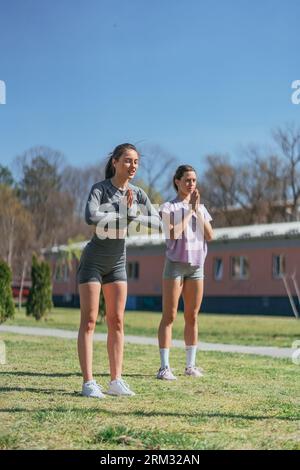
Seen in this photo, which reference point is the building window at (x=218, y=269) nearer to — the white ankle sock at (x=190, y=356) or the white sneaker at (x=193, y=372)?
the white ankle sock at (x=190, y=356)

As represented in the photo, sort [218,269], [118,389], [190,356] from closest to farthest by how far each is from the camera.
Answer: [118,389], [190,356], [218,269]

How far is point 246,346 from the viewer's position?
35.2 ft

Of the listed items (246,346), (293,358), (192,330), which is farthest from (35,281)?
(192,330)

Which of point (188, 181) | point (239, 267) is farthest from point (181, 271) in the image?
point (239, 267)

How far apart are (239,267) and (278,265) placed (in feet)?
7.52

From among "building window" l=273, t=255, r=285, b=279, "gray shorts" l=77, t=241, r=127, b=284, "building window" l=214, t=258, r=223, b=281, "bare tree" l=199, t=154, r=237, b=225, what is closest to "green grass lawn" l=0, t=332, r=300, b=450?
"gray shorts" l=77, t=241, r=127, b=284

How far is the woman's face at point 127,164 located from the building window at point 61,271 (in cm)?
3347

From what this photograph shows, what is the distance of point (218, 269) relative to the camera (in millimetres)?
31625

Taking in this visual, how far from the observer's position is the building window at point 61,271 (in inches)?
1522

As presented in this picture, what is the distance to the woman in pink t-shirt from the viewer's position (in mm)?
6141

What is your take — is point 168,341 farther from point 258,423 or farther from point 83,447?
point 83,447

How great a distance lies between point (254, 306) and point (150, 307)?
5.73 metres

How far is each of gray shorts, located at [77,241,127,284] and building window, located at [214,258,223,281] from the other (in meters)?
26.3

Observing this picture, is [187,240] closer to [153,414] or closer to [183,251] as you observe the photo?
[183,251]
